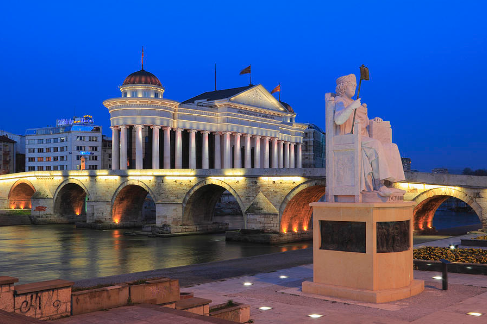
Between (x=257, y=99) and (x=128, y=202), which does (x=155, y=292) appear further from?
(x=257, y=99)

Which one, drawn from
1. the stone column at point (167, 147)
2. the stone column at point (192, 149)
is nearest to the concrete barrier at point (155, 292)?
the stone column at point (167, 147)

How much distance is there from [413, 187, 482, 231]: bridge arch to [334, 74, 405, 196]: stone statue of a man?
17.7 meters

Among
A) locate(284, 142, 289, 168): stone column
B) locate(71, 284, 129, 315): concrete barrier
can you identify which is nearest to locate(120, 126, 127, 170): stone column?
locate(284, 142, 289, 168): stone column

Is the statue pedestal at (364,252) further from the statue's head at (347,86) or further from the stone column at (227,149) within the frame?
the stone column at (227,149)

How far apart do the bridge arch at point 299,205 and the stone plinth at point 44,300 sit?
26772 millimetres

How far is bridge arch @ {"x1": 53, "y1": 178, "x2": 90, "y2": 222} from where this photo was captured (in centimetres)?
5284

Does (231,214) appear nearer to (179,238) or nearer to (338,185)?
(179,238)

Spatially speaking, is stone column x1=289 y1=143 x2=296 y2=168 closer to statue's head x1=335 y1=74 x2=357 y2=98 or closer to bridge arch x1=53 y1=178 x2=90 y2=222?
bridge arch x1=53 y1=178 x2=90 y2=222

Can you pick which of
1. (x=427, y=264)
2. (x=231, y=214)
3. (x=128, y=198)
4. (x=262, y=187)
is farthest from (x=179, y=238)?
(x=231, y=214)

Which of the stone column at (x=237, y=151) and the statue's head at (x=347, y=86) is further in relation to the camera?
the stone column at (x=237, y=151)

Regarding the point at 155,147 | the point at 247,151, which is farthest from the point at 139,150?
the point at 247,151

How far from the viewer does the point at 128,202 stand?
1925 inches

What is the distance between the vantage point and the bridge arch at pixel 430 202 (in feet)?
96.5

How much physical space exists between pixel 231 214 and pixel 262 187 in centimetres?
3728
